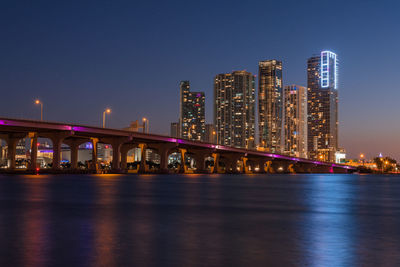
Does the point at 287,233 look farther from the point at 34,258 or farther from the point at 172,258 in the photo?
the point at 34,258

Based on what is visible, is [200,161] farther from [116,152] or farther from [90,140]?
[116,152]

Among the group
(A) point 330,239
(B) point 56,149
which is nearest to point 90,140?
(B) point 56,149

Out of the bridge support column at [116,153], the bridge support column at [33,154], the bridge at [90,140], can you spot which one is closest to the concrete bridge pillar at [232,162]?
the bridge at [90,140]

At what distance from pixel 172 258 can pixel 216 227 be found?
6.26 meters

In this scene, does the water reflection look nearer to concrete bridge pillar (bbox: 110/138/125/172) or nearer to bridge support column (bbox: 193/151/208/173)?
concrete bridge pillar (bbox: 110/138/125/172)

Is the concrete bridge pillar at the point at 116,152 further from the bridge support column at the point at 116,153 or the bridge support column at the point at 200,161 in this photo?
the bridge support column at the point at 200,161

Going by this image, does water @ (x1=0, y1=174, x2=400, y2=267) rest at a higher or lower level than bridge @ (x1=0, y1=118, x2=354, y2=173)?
lower

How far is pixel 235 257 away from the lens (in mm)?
11453

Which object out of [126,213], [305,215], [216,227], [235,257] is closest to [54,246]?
[235,257]

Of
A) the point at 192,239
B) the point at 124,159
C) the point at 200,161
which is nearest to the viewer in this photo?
the point at 192,239

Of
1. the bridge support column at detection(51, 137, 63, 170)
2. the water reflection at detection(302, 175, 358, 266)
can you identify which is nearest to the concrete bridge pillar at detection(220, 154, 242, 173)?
the bridge support column at detection(51, 137, 63, 170)

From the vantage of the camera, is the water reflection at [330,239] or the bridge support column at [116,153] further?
the bridge support column at [116,153]

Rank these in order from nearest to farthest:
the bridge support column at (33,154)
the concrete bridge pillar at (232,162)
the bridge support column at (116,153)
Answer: the bridge support column at (33,154)
the bridge support column at (116,153)
the concrete bridge pillar at (232,162)

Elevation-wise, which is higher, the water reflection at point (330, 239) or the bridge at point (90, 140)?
the bridge at point (90, 140)
